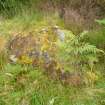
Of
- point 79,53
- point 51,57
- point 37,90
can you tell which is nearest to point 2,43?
point 51,57

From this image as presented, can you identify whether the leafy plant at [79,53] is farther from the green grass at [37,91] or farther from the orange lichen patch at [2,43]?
the orange lichen patch at [2,43]

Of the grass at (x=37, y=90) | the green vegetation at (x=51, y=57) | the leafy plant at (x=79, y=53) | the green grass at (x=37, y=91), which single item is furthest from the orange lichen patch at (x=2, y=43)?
the leafy plant at (x=79, y=53)

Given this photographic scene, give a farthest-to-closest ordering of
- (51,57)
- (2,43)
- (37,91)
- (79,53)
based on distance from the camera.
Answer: (2,43)
(51,57)
(79,53)
(37,91)

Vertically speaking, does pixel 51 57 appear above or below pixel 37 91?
above

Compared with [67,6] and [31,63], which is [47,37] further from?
[67,6]

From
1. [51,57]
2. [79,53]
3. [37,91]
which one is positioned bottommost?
[37,91]

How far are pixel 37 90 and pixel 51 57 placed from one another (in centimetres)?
71

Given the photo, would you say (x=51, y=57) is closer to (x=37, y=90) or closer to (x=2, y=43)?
(x=37, y=90)

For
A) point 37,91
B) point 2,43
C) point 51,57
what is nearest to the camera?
point 37,91

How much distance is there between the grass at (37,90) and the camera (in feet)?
14.8

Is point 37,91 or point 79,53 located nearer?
point 37,91

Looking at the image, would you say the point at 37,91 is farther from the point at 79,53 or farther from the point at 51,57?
the point at 79,53

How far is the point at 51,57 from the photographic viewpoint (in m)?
5.14

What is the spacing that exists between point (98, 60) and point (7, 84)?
1598mm
